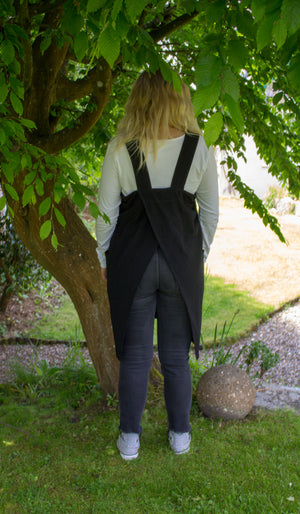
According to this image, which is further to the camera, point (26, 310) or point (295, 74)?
point (26, 310)

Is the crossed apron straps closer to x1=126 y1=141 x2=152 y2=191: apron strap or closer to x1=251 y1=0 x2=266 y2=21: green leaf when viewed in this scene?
x1=126 y1=141 x2=152 y2=191: apron strap

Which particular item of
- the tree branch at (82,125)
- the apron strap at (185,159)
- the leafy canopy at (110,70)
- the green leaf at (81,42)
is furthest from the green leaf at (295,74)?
the tree branch at (82,125)

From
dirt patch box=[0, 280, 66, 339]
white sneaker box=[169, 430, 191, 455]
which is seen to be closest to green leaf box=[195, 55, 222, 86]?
white sneaker box=[169, 430, 191, 455]

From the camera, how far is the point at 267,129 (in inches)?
124

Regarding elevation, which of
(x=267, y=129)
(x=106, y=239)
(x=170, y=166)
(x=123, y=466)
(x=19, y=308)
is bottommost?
(x=19, y=308)

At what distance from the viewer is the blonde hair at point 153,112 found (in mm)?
2098

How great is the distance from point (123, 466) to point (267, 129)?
2309 millimetres

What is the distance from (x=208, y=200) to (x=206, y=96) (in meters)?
1.30

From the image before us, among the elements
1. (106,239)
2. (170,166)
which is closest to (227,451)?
(106,239)

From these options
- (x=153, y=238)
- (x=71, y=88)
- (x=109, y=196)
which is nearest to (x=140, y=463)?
(x=153, y=238)

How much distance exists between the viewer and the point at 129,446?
2459mm

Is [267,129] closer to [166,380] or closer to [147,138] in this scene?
[147,138]

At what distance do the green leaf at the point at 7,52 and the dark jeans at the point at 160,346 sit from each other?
40.7 inches

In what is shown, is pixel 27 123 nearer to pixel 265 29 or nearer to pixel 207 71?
pixel 207 71
